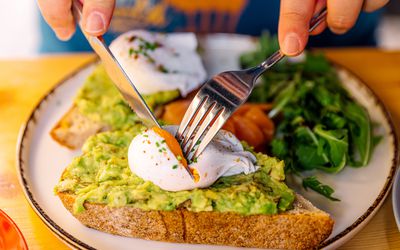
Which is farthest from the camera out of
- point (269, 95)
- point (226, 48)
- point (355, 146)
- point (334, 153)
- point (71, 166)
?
point (226, 48)

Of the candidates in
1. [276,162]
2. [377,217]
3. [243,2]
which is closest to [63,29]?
[276,162]

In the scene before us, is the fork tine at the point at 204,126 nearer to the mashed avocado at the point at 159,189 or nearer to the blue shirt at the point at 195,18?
the mashed avocado at the point at 159,189

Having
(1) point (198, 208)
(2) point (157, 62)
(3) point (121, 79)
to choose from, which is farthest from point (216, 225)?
(2) point (157, 62)

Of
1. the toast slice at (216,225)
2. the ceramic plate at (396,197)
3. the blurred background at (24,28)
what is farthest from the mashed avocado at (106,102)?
the blurred background at (24,28)

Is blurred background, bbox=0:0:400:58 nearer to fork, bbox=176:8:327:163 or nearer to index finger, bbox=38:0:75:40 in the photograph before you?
index finger, bbox=38:0:75:40

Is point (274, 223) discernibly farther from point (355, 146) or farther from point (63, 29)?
point (63, 29)

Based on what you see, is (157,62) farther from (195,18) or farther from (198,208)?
(198,208)

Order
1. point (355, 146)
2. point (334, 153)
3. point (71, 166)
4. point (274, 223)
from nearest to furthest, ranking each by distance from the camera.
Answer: point (274, 223), point (71, 166), point (334, 153), point (355, 146)

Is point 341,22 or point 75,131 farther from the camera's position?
point 75,131
